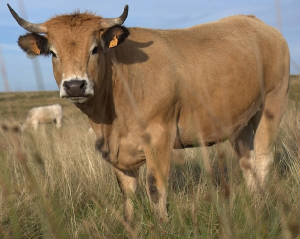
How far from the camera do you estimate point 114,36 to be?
3926 millimetres

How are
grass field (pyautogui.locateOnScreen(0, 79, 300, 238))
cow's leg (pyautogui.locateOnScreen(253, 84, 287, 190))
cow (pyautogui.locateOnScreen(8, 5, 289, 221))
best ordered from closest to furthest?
grass field (pyautogui.locateOnScreen(0, 79, 300, 238)), cow (pyautogui.locateOnScreen(8, 5, 289, 221)), cow's leg (pyautogui.locateOnScreen(253, 84, 287, 190))

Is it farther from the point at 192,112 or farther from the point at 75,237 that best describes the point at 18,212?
the point at 192,112

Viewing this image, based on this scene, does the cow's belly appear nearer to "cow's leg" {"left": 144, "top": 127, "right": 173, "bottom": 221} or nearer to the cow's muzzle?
"cow's leg" {"left": 144, "top": 127, "right": 173, "bottom": 221}

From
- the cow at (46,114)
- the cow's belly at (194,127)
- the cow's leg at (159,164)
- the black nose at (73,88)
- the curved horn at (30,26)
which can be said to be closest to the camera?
the black nose at (73,88)

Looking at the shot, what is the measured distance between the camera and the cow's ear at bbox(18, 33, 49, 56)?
4051 millimetres

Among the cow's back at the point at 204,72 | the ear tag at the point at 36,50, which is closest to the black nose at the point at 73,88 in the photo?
the cow's back at the point at 204,72

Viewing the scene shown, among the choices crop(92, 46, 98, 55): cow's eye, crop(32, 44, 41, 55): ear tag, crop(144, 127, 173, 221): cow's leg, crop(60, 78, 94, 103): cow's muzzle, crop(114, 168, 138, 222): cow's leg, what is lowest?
crop(114, 168, 138, 222): cow's leg

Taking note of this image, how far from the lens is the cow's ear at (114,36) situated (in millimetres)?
3914

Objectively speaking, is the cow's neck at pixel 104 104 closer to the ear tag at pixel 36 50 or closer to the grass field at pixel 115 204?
the grass field at pixel 115 204

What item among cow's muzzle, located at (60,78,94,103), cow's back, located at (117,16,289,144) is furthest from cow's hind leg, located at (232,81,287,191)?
cow's muzzle, located at (60,78,94,103)

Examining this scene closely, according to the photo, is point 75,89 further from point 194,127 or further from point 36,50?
point 194,127

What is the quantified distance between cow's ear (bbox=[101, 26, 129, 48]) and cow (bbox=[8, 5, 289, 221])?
0.01 m

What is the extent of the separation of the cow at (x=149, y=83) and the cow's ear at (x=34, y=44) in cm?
1

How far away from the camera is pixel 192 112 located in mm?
4395
